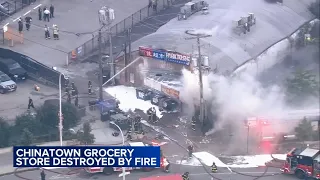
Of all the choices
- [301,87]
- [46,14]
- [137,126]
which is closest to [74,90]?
[137,126]

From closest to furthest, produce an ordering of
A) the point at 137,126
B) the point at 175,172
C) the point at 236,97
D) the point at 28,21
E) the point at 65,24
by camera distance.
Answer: the point at 175,172
the point at 236,97
the point at 137,126
the point at 28,21
the point at 65,24


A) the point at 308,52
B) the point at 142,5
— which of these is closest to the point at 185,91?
the point at 308,52

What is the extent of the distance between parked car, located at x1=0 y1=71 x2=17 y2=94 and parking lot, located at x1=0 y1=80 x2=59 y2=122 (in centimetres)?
24

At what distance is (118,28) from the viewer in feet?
193

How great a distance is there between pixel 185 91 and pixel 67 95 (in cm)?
692

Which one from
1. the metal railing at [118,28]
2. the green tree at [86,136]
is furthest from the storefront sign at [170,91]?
the metal railing at [118,28]

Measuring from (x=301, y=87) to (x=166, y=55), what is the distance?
328 inches

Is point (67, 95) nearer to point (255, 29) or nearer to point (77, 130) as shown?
point (77, 130)

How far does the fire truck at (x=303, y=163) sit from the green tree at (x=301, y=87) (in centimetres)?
542

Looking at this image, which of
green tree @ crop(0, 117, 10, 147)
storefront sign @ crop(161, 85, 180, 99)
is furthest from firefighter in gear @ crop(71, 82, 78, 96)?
green tree @ crop(0, 117, 10, 147)

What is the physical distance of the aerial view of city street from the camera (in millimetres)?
41812

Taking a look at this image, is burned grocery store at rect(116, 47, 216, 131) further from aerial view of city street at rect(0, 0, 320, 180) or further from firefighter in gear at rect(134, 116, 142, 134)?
firefighter in gear at rect(134, 116, 142, 134)

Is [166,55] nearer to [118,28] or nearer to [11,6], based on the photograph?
[118,28]

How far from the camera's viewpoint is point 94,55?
5572 centimetres
